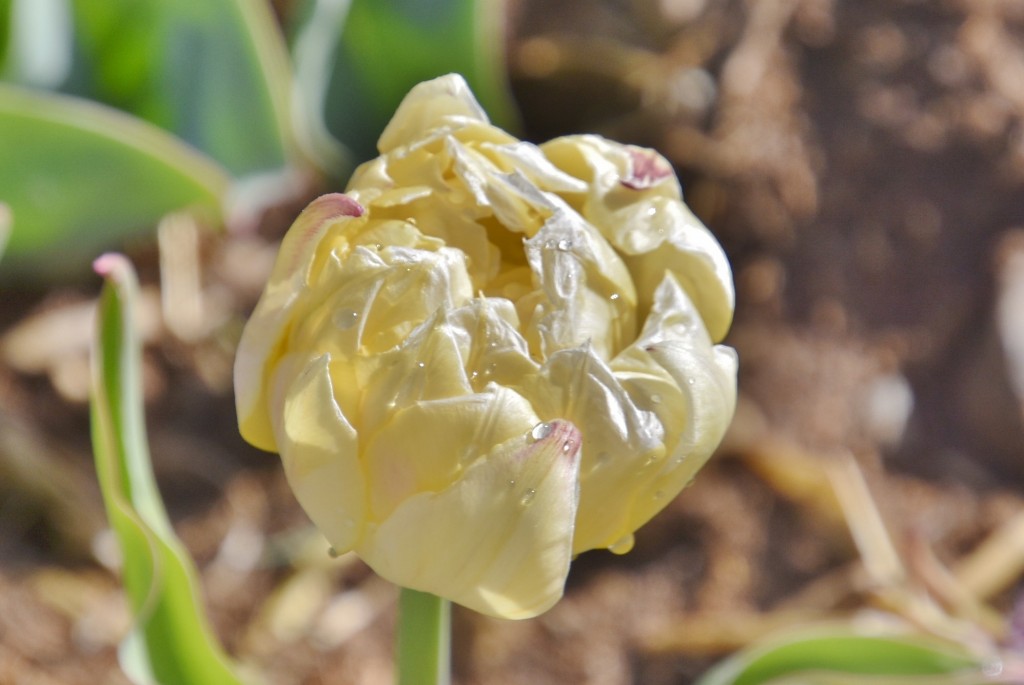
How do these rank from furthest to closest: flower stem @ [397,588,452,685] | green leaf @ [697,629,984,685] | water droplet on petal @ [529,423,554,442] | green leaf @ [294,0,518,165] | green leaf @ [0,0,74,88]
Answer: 1. green leaf @ [294,0,518,165]
2. green leaf @ [0,0,74,88]
3. green leaf @ [697,629,984,685]
4. flower stem @ [397,588,452,685]
5. water droplet on petal @ [529,423,554,442]

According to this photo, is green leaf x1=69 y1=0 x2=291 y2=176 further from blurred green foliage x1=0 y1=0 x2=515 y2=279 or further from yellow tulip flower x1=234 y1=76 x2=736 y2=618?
yellow tulip flower x1=234 y1=76 x2=736 y2=618

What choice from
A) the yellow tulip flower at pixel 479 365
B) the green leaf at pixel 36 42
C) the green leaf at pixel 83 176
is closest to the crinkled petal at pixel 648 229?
the yellow tulip flower at pixel 479 365

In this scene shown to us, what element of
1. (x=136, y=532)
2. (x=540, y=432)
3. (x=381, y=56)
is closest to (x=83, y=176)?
(x=381, y=56)

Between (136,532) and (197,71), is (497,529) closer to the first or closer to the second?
(136,532)

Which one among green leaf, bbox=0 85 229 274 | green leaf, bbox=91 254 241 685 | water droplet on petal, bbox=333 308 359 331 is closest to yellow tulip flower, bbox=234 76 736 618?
water droplet on petal, bbox=333 308 359 331

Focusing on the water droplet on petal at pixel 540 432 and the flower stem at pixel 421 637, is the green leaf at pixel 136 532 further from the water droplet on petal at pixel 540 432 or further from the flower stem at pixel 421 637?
the water droplet on petal at pixel 540 432
